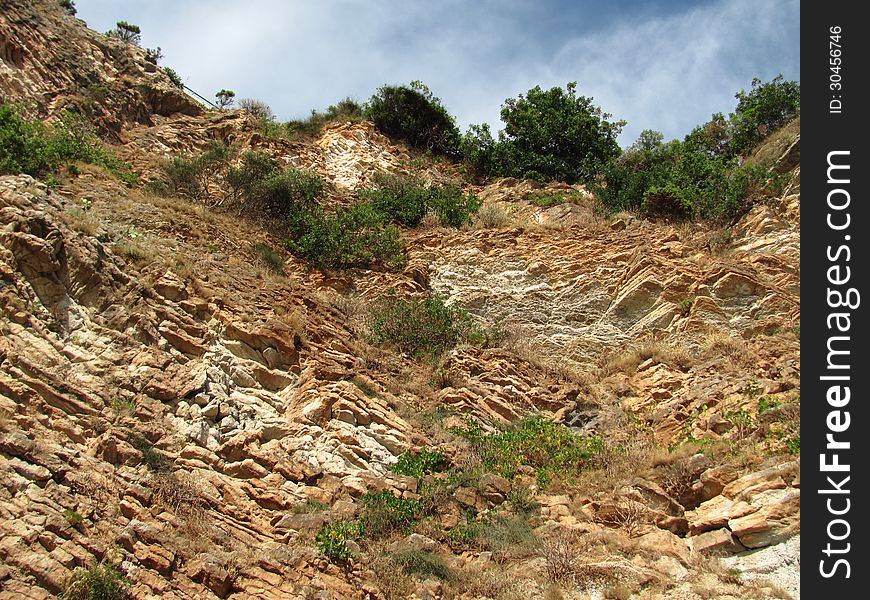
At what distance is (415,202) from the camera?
1614 cm

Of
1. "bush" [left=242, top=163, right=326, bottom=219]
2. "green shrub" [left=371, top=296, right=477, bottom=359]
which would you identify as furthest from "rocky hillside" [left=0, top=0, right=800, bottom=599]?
"bush" [left=242, top=163, right=326, bottom=219]

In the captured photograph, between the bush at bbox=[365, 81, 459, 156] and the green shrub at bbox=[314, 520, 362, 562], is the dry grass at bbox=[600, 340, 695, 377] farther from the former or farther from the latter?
the bush at bbox=[365, 81, 459, 156]

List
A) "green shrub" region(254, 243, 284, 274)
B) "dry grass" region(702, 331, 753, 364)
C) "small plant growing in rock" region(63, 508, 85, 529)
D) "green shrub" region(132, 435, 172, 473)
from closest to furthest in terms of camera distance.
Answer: "small plant growing in rock" region(63, 508, 85, 529), "green shrub" region(132, 435, 172, 473), "dry grass" region(702, 331, 753, 364), "green shrub" region(254, 243, 284, 274)

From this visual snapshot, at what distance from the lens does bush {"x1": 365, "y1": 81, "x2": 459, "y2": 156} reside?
2064 centimetres

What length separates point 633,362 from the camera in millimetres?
11375

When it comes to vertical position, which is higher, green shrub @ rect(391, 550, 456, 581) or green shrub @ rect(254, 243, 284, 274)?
green shrub @ rect(254, 243, 284, 274)

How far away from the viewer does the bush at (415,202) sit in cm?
1584

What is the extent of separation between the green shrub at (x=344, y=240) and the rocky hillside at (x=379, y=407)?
367mm

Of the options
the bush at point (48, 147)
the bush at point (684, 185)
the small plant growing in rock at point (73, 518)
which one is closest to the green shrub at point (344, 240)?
the bush at point (48, 147)

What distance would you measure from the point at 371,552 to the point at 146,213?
7453 mm

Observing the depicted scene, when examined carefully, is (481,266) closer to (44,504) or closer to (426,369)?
(426,369)

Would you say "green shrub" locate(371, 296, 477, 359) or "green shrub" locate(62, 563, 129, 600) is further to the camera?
"green shrub" locate(371, 296, 477, 359)

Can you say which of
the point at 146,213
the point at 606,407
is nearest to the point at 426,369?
the point at 606,407

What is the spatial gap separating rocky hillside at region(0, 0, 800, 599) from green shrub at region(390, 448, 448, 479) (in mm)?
26
